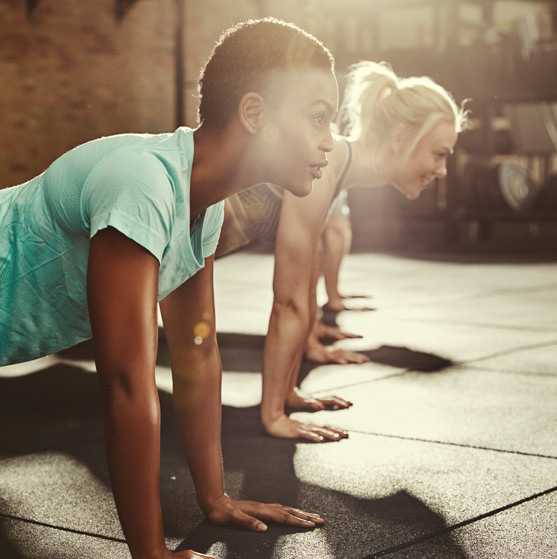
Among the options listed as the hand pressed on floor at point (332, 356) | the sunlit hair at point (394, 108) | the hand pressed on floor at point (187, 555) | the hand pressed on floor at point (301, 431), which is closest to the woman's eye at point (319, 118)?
the hand pressed on floor at point (187, 555)

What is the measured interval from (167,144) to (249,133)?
17cm

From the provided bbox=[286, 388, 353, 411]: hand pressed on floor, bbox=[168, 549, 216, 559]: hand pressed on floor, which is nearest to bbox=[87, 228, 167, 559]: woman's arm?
bbox=[168, 549, 216, 559]: hand pressed on floor

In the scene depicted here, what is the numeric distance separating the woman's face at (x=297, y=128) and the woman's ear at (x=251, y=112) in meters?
0.02

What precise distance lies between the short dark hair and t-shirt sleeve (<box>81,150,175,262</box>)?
21 cm

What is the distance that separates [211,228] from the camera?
6.65 ft

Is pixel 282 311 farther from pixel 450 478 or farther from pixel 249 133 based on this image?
pixel 249 133

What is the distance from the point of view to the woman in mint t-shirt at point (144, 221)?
1.61 metres

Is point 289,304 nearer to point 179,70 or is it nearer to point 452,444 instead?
point 452,444

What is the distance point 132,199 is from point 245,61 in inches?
15.6

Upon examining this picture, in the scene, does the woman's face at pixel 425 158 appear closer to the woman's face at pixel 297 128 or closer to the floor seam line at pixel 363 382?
the floor seam line at pixel 363 382

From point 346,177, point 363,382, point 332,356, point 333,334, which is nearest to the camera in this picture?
point 346,177

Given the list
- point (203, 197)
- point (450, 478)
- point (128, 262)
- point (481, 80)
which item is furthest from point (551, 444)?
point (481, 80)

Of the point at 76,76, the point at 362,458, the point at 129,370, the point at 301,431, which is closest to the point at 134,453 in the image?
the point at 129,370

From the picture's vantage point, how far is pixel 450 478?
2.71m
